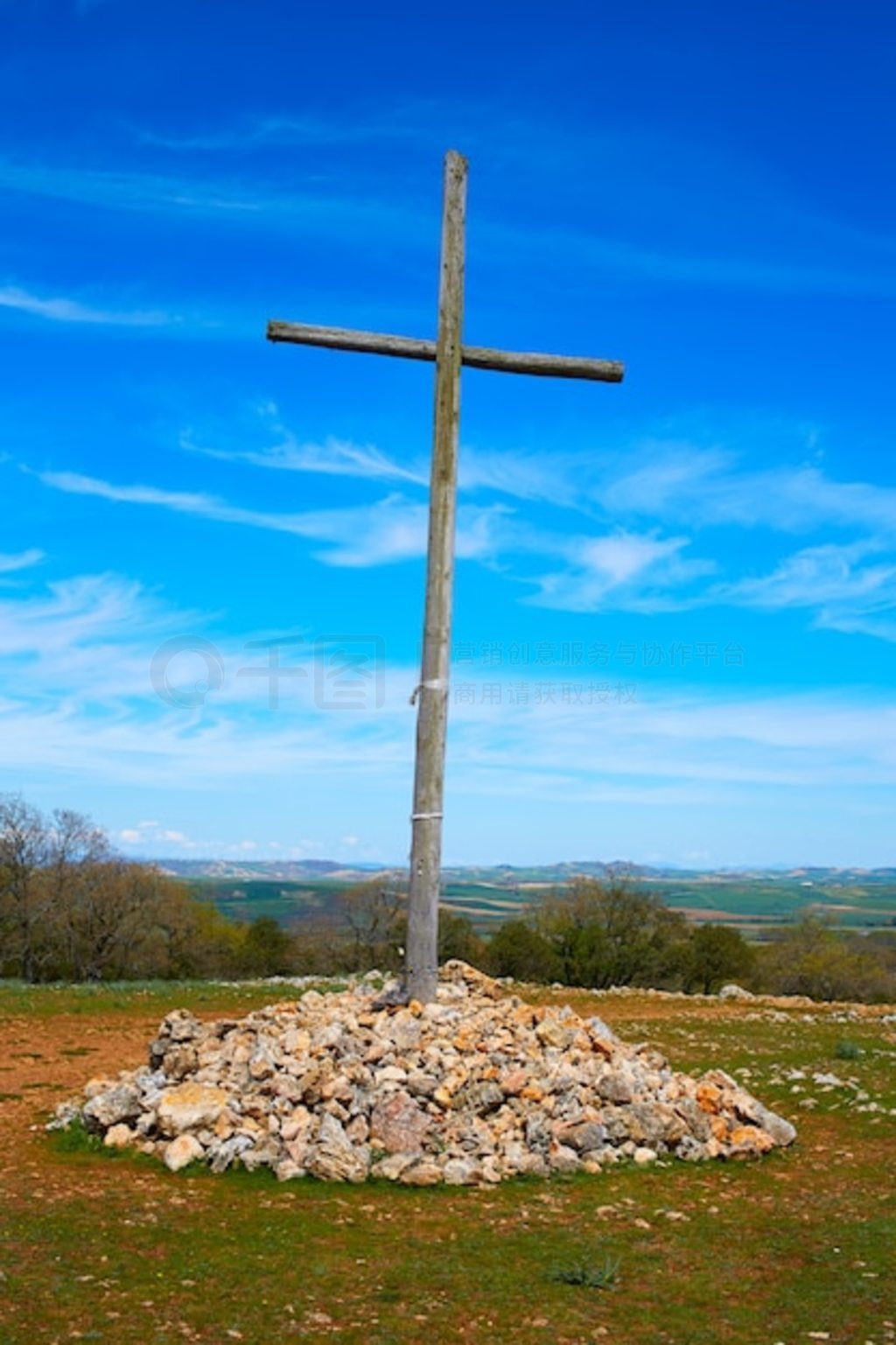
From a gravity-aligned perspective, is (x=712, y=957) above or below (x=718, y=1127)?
below

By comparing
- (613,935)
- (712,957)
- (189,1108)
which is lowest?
(712,957)

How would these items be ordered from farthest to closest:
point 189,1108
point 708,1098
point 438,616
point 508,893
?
1. point 508,893
2. point 438,616
3. point 708,1098
4. point 189,1108

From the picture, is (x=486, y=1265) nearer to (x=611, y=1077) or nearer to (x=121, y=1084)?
(x=611, y=1077)

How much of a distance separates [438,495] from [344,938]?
37.3 meters

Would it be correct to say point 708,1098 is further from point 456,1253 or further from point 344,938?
point 344,938

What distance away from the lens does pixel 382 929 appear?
149 ft

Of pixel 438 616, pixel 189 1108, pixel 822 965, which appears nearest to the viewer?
pixel 189 1108

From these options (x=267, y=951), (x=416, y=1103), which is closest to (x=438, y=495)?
(x=416, y=1103)

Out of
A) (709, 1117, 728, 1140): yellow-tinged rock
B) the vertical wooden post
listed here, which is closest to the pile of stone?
(709, 1117, 728, 1140): yellow-tinged rock

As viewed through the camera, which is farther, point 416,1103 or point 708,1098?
point 708,1098

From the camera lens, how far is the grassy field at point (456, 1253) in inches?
232

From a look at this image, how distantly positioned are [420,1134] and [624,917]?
120 feet

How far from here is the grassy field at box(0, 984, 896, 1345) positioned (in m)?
5.89

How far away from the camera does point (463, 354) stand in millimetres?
11773
